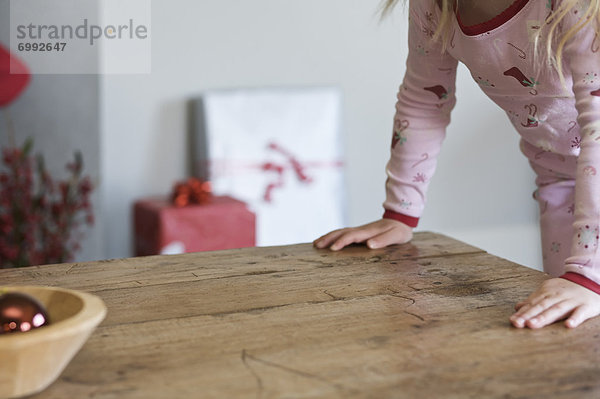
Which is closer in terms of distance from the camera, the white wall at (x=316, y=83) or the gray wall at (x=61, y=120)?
the gray wall at (x=61, y=120)

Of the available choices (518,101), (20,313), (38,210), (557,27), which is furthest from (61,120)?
(20,313)

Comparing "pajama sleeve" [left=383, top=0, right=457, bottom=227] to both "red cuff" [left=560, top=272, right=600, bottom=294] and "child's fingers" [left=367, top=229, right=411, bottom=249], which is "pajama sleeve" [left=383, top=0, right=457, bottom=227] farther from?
"red cuff" [left=560, top=272, right=600, bottom=294]

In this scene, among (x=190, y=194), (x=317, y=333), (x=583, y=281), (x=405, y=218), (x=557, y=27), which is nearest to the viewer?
(x=317, y=333)

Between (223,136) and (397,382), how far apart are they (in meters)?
2.34

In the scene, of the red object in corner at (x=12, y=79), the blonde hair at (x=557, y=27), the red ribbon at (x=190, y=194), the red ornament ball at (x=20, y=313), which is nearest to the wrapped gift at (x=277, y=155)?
the red ribbon at (x=190, y=194)

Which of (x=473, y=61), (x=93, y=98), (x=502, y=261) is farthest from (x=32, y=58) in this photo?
(x=502, y=261)

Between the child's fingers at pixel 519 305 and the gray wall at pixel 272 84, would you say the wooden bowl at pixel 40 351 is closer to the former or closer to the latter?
the child's fingers at pixel 519 305

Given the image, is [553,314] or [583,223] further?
[583,223]

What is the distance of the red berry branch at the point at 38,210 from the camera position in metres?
2.44

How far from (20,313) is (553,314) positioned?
58cm

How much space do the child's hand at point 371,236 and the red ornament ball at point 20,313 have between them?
63 cm

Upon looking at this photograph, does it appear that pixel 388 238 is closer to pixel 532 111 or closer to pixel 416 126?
pixel 416 126

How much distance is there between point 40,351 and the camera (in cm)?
61

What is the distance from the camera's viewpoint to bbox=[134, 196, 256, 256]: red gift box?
2613mm
